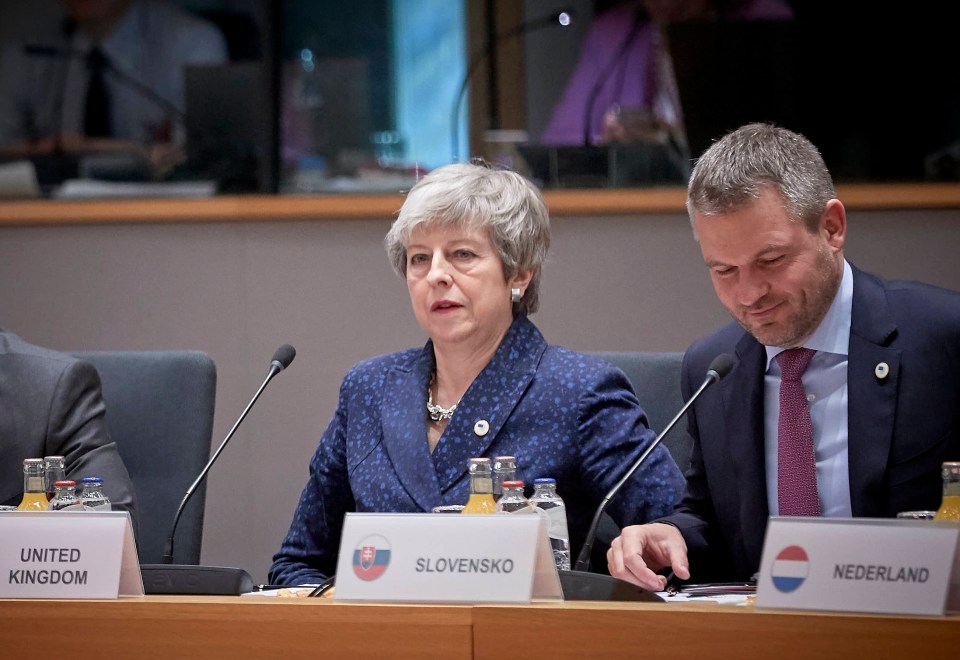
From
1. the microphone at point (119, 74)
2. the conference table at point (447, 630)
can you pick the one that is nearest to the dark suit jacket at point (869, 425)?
the conference table at point (447, 630)

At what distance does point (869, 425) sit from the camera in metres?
1.87

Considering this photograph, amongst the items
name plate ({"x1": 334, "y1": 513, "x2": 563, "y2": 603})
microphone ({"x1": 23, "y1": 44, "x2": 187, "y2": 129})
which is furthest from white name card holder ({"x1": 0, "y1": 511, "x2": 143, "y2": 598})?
microphone ({"x1": 23, "y1": 44, "x2": 187, "y2": 129})

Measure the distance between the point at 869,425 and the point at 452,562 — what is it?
2.59ft

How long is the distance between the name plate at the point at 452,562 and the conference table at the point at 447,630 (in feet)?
0.09

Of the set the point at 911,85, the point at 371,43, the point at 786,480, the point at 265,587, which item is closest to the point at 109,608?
the point at 265,587

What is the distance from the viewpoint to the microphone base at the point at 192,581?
61.9 inches

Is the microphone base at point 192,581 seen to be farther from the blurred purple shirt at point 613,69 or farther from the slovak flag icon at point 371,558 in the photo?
the blurred purple shirt at point 613,69

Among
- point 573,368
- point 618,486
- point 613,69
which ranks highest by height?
point 613,69

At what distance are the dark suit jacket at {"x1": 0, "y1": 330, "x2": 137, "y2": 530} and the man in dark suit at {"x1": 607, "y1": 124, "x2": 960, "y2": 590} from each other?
3.27 feet

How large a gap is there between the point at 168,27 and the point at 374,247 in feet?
4.73

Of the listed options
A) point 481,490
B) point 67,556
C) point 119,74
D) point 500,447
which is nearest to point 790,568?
point 481,490

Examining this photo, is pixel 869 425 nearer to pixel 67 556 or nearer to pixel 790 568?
pixel 790 568

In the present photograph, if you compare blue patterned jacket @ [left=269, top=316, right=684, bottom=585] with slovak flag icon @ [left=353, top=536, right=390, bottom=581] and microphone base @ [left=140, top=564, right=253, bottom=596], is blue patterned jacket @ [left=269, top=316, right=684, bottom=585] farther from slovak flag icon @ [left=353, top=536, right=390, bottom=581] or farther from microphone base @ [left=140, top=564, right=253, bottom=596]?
slovak flag icon @ [left=353, top=536, right=390, bottom=581]

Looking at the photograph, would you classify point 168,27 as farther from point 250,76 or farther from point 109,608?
point 109,608
